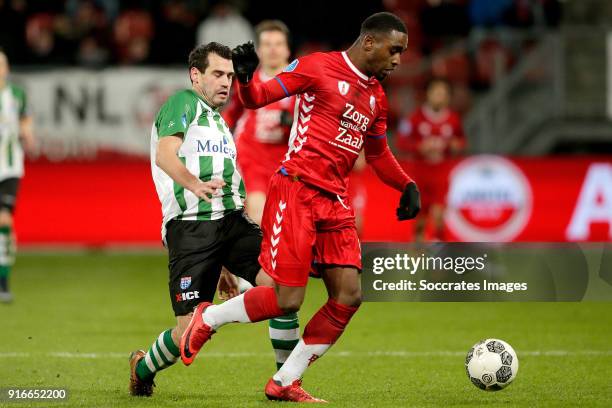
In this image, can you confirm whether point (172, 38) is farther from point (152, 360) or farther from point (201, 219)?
point (152, 360)

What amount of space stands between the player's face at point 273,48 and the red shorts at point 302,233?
323 cm

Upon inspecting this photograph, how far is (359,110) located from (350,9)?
1227 cm

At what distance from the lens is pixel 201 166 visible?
21.7 ft

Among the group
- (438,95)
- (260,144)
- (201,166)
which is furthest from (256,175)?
(438,95)

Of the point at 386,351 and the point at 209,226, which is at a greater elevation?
the point at 209,226

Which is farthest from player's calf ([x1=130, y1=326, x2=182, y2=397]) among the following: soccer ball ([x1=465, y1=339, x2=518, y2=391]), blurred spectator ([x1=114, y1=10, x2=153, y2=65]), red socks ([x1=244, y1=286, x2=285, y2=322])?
blurred spectator ([x1=114, y1=10, x2=153, y2=65])

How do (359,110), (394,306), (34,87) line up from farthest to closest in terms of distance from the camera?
1. (34,87)
2. (394,306)
3. (359,110)

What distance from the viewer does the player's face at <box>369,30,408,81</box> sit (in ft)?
20.6

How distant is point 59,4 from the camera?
1900 cm

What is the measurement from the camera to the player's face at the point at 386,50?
6266 millimetres

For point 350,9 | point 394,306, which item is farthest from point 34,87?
point 394,306

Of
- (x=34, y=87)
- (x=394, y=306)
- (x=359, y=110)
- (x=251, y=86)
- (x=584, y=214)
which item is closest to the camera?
(x=251, y=86)

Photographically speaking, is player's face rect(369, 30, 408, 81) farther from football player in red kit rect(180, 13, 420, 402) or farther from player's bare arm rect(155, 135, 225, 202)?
player's bare arm rect(155, 135, 225, 202)

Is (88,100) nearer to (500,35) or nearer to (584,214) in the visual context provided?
(500,35)
